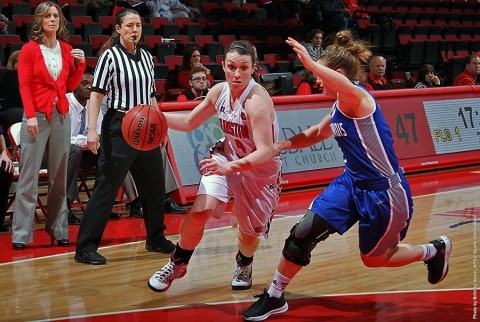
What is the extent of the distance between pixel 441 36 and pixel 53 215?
43.1 feet

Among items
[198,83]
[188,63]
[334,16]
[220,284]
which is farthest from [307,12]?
[220,284]

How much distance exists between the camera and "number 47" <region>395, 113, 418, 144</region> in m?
10.7

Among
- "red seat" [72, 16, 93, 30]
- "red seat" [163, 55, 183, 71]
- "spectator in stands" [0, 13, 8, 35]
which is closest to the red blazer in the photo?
"spectator in stands" [0, 13, 8, 35]

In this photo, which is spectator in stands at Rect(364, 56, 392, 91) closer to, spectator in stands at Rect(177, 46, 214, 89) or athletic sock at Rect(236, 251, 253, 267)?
spectator in stands at Rect(177, 46, 214, 89)

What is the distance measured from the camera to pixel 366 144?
4398 millimetres

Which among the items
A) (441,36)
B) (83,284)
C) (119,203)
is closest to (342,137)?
(83,284)

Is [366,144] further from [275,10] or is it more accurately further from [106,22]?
[275,10]

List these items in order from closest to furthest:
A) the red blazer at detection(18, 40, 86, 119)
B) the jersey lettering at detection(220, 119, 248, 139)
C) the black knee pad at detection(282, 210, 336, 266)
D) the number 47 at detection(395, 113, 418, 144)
Answer: the black knee pad at detection(282, 210, 336, 266), the jersey lettering at detection(220, 119, 248, 139), the red blazer at detection(18, 40, 86, 119), the number 47 at detection(395, 113, 418, 144)

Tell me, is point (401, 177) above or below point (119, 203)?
above

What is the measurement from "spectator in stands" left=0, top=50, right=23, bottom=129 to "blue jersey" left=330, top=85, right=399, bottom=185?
484 cm

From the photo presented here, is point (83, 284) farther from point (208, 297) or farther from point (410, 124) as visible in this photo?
point (410, 124)

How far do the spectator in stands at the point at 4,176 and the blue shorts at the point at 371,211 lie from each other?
3409mm

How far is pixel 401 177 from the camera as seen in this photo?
15.0 feet

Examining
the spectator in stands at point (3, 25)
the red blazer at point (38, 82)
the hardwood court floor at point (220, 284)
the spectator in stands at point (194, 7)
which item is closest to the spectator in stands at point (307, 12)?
the spectator in stands at point (194, 7)
